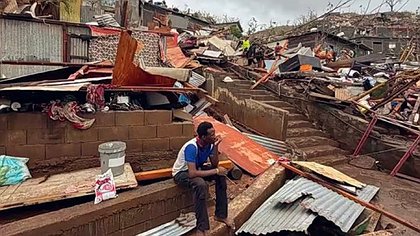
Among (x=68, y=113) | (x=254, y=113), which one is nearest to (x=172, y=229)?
(x=68, y=113)

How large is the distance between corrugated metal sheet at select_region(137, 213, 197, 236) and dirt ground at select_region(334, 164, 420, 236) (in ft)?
9.82

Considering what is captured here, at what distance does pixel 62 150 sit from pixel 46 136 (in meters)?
0.28

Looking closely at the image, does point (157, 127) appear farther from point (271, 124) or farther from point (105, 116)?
point (271, 124)

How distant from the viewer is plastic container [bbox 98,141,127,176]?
4.49 metres

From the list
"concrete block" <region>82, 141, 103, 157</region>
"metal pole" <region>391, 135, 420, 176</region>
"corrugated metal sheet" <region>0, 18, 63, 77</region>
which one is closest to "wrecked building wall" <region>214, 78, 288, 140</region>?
"metal pole" <region>391, 135, 420, 176</region>

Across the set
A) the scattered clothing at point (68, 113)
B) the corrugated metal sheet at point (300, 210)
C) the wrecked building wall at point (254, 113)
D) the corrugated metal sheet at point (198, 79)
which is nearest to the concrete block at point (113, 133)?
the scattered clothing at point (68, 113)

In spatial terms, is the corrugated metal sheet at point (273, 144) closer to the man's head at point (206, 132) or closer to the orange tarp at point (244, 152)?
the orange tarp at point (244, 152)

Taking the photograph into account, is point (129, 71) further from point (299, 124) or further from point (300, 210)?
point (299, 124)

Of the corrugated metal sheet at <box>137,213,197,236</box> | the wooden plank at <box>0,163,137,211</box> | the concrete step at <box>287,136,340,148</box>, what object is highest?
the wooden plank at <box>0,163,137,211</box>

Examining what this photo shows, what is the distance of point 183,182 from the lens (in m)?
4.67

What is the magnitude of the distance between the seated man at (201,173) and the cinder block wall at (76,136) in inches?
40.2

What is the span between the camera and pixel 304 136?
9.62 meters

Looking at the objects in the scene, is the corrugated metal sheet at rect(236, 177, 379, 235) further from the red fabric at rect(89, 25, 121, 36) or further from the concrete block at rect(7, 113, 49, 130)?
the red fabric at rect(89, 25, 121, 36)

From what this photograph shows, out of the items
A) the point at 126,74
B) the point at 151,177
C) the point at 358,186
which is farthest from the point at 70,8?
the point at 358,186
